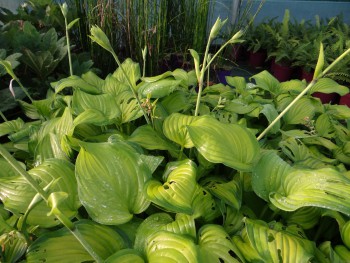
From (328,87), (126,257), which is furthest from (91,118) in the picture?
(328,87)

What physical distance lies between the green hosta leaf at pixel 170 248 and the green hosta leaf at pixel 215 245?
0.8 inches

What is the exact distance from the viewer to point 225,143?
0.65 m

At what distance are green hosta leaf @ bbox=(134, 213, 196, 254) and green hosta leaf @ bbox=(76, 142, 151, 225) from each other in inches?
1.2

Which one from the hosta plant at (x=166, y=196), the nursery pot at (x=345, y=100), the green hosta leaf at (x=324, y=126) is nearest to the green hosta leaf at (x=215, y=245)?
the hosta plant at (x=166, y=196)

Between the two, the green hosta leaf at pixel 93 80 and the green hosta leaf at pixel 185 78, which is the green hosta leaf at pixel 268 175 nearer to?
the green hosta leaf at pixel 185 78

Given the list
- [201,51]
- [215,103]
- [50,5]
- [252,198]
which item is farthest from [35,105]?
[201,51]

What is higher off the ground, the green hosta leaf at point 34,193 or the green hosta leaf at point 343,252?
the green hosta leaf at point 34,193

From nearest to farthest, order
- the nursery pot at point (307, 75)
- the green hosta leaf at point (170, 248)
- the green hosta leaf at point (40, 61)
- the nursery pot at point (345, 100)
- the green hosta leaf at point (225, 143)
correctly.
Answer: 1. the green hosta leaf at point (170, 248)
2. the green hosta leaf at point (225, 143)
3. the green hosta leaf at point (40, 61)
4. the nursery pot at point (345, 100)
5. the nursery pot at point (307, 75)

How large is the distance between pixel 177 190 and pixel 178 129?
7.4 inches

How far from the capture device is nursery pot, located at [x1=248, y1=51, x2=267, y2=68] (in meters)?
3.05

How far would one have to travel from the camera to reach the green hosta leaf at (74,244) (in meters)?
0.54

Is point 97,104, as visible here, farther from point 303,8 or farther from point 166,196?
point 303,8

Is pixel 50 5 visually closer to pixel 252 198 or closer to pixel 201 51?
pixel 201 51

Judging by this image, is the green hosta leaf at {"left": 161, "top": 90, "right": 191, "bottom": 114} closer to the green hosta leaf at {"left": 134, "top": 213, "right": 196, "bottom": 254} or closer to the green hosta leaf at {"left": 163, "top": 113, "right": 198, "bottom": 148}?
the green hosta leaf at {"left": 163, "top": 113, "right": 198, "bottom": 148}
